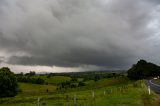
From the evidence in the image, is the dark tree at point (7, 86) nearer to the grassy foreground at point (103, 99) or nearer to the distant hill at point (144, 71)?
the grassy foreground at point (103, 99)

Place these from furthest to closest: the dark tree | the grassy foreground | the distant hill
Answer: the distant hill < the dark tree < the grassy foreground

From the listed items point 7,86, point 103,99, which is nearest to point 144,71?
point 7,86

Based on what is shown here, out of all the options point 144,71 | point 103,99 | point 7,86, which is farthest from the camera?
point 144,71

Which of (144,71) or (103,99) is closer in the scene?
(103,99)

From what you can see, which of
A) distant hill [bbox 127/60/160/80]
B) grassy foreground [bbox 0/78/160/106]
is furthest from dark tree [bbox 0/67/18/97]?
distant hill [bbox 127/60/160/80]

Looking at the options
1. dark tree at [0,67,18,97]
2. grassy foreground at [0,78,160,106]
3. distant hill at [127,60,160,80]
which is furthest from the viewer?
distant hill at [127,60,160,80]

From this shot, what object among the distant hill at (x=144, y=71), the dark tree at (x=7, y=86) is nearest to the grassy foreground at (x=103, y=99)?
the dark tree at (x=7, y=86)

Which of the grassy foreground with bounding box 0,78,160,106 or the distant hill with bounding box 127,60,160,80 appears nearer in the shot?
the grassy foreground with bounding box 0,78,160,106

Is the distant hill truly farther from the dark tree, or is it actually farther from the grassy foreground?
the grassy foreground

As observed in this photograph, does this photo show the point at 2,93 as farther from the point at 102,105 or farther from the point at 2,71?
the point at 102,105

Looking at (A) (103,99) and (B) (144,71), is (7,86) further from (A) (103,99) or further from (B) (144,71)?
(B) (144,71)

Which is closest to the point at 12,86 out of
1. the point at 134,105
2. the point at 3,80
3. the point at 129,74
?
the point at 3,80

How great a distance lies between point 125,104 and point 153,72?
13975 cm

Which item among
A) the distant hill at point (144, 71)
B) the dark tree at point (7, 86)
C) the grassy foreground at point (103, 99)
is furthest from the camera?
the distant hill at point (144, 71)
